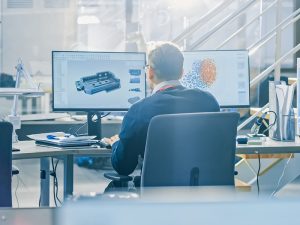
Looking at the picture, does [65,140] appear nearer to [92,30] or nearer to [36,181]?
[36,181]

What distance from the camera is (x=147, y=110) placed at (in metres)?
2.53

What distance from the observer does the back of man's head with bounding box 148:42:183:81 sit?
9.30 feet

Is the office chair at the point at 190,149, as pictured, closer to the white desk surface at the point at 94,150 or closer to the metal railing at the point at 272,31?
the white desk surface at the point at 94,150

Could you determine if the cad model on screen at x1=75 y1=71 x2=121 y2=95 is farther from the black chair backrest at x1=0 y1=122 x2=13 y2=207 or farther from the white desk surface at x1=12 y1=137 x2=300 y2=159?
the black chair backrest at x1=0 y1=122 x2=13 y2=207

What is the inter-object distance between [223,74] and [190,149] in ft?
4.33

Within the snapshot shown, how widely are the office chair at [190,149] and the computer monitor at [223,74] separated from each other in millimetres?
1171

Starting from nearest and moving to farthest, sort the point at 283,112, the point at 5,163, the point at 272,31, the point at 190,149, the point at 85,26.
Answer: the point at 5,163 < the point at 190,149 < the point at 283,112 < the point at 272,31 < the point at 85,26

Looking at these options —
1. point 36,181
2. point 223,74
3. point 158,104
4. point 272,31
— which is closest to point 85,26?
point 36,181

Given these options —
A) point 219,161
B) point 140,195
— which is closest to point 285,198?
point 140,195

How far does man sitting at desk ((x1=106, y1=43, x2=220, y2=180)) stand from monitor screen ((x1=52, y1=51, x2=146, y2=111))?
0.58 metres

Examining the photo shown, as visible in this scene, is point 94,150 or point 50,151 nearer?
point 50,151

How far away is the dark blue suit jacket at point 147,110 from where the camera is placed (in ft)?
8.28

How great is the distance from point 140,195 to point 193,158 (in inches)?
79.2

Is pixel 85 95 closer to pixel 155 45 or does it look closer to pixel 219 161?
pixel 155 45
